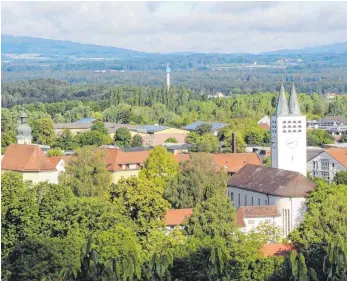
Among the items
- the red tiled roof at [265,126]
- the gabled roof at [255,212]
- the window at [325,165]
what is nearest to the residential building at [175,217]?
the gabled roof at [255,212]

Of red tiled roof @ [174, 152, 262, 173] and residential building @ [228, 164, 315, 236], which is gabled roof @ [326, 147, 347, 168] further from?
residential building @ [228, 164, 315, 236]

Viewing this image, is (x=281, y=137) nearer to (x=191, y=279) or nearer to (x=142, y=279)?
(x=191, y=279)

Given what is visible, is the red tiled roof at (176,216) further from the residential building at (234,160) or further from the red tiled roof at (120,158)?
the red tiled roof at (120,158)

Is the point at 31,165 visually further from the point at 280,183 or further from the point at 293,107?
the point at 280,183

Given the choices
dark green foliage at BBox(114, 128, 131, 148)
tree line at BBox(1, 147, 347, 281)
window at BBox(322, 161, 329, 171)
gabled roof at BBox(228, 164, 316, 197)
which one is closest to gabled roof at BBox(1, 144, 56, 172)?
tree line at BBox(1, 147, 347, 281)

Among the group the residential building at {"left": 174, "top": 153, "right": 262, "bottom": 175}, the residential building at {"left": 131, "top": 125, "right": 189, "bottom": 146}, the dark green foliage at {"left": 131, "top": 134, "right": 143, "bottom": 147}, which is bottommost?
the residential building at {"left": 131, "top": 125, "right": 189, "bottom": 146}

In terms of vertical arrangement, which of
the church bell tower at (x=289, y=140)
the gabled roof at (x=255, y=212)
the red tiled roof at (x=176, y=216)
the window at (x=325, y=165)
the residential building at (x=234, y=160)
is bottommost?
the window at (x=325, y=165)

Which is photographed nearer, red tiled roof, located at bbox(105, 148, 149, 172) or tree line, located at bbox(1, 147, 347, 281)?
tree line, located at bbox(1, 147, 347, 281)

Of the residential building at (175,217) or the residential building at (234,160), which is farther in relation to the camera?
the residential building at (234,160)
